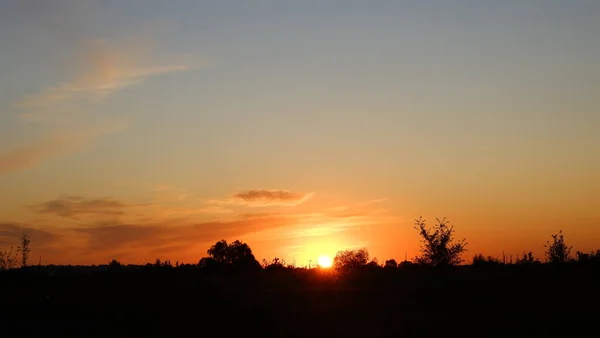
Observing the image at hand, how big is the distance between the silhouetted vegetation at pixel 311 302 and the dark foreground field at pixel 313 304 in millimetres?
46

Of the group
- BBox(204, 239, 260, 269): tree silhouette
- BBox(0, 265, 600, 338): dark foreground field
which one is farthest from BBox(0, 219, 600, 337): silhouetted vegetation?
BBox(204, 239, 260, 269): tree silhouette

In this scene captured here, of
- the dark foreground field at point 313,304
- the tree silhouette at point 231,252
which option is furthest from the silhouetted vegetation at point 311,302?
the tree silhouette at point 231,252

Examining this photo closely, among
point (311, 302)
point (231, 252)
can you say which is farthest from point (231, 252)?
point (311, 302)

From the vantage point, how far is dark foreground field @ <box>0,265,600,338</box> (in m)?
25.5

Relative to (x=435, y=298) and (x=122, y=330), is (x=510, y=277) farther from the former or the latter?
(x=122, y=330)

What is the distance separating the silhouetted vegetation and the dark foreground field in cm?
5

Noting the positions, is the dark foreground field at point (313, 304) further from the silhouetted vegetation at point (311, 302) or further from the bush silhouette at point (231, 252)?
the bush silhouette at point (231, 252)

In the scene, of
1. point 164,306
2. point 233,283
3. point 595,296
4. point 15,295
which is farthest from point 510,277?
point 15,295

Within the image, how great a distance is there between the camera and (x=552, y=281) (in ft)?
105

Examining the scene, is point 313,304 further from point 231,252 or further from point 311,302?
point 231,252

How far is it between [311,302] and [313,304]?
1.11ft

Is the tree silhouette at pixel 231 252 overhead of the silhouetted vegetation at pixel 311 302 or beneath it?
overhead

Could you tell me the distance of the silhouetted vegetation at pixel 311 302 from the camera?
25.7 meters

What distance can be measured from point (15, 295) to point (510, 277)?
A: 2359 cm
